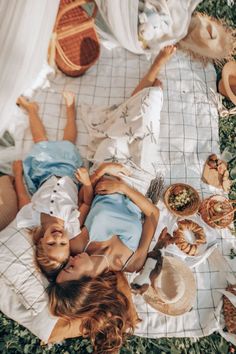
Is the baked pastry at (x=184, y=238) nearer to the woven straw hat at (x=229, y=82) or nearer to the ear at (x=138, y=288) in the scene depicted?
the ear at (x=138, y=288)

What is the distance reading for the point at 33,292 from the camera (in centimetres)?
227

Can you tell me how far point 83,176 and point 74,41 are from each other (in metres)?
1.15

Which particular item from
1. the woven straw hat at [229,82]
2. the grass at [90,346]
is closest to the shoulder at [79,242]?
the grass at [90,346]

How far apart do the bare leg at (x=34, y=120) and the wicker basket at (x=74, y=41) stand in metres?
0.36

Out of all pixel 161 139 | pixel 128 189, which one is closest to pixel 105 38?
pixel 161 139

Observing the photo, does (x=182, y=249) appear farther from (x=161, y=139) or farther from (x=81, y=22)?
(x=81, y=22)

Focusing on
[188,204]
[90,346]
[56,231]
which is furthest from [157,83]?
[90,346]

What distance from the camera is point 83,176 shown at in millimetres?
2400

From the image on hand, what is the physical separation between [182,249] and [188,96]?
1178 millimetres

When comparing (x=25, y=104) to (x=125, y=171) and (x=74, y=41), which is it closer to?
(x=74, y=41)

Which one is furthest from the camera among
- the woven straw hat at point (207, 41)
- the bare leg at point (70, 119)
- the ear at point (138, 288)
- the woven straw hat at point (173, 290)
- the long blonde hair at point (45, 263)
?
the woven straw hat at point (207, 41)

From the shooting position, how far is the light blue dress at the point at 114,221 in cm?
239

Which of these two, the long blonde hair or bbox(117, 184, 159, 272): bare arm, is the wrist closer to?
bbox(117, 184, 159, 272): bare arm

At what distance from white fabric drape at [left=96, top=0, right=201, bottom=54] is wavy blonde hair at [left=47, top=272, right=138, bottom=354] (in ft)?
5.26
